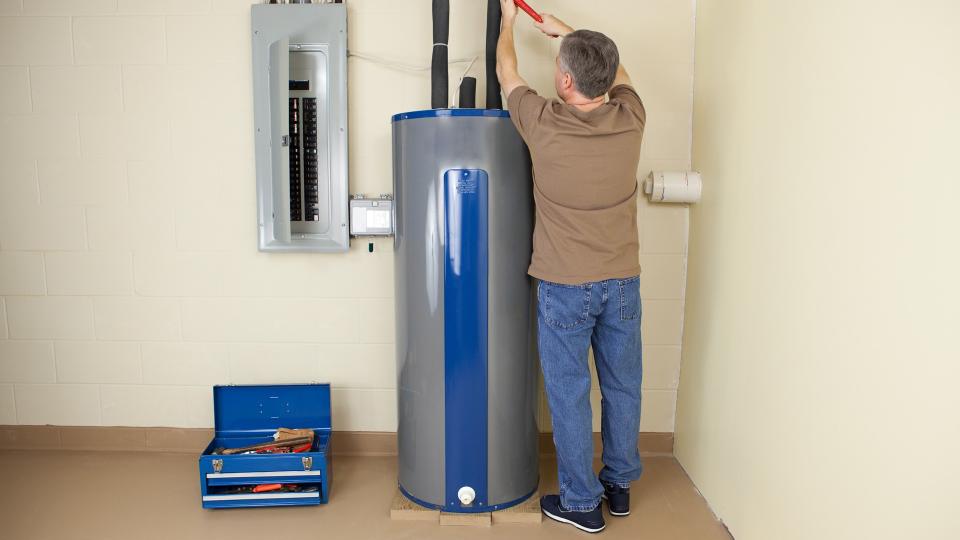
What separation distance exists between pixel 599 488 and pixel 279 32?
82.6 inches

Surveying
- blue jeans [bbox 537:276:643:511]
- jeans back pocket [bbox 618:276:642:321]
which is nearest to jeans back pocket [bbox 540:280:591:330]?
blue jeans [bbox 537:276:643:511]

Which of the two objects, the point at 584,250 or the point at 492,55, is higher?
the point at 492,55

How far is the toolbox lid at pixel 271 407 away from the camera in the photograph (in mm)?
2797

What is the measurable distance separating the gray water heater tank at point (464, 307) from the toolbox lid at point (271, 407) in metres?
0.53

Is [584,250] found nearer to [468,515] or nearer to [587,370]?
[587,370]

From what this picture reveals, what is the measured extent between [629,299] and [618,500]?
2.45 feet

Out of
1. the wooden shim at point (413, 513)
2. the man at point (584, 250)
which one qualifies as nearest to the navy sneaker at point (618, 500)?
the man at point (584, 250)

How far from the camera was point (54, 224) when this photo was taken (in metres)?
2.86

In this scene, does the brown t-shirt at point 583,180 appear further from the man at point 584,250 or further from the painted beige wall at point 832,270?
the painted beige wall at point 832,270

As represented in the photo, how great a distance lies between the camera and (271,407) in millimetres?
2822

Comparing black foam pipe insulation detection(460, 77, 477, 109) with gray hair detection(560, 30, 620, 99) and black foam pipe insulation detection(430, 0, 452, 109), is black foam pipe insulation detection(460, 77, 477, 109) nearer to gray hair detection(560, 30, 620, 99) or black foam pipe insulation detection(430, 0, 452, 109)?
black foam pipe insulation detection(430, 0, 452, 109)

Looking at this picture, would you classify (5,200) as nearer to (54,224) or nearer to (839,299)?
(54,224)

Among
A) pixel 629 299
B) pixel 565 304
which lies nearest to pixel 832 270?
pixel 629 299

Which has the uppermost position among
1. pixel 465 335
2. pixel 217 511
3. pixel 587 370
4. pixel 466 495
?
pixel 465 335
